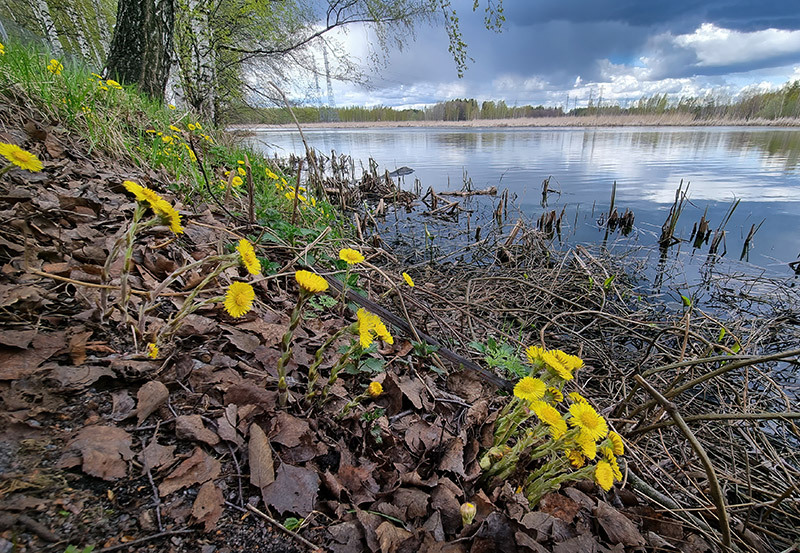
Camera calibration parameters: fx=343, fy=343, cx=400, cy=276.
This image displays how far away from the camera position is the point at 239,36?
7.47 metres

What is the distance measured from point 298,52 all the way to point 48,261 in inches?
330

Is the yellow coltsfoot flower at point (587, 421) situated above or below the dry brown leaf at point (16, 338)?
below

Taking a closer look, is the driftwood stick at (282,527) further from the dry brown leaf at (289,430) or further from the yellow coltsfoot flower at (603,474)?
the yellow coltsfoot flower at (603,474)

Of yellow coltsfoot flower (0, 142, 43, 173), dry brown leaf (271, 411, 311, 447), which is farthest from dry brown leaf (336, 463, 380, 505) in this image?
yellow coltsfoot flower (0, 142, 43, 173)

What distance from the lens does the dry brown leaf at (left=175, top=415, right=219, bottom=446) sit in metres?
0.85

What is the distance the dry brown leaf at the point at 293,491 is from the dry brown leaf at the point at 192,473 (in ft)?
0.44

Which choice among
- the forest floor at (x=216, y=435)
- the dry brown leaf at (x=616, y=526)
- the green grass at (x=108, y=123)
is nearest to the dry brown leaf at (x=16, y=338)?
the forest floor at (x=216, y=435)

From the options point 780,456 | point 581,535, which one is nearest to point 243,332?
point 581,535

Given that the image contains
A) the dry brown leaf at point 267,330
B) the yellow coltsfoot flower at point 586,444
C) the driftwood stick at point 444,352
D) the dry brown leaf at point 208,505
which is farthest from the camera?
the driftwood stick at point 444,352

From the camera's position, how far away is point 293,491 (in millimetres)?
831

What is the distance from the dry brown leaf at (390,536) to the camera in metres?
0.80

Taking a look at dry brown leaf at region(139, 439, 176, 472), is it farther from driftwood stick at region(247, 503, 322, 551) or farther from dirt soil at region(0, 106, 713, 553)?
driftwood stick at region(247, 503, 322, 551)

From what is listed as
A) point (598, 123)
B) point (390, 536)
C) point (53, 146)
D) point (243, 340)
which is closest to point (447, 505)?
point (390, 536)

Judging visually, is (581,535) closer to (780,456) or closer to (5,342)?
(5,342)
